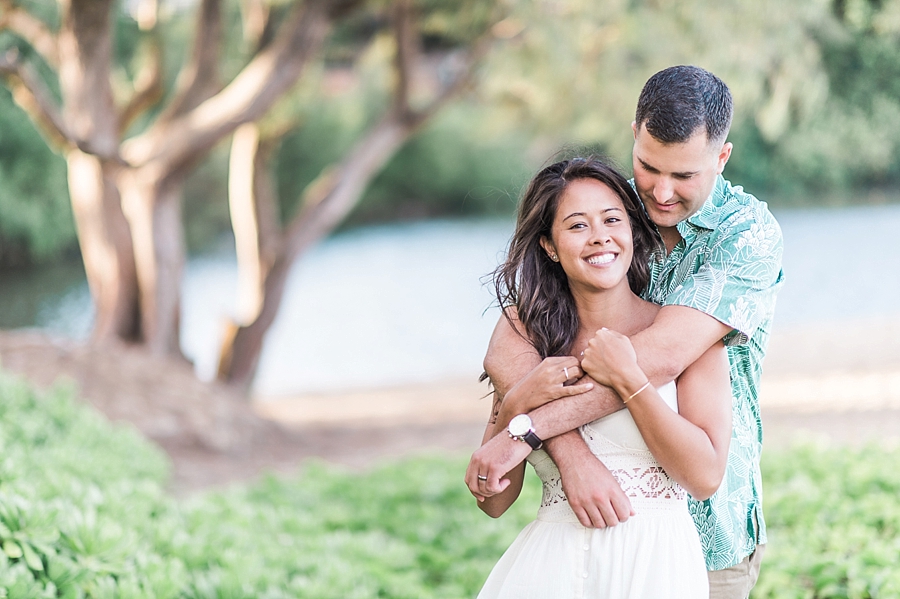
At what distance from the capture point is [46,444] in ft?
15.8

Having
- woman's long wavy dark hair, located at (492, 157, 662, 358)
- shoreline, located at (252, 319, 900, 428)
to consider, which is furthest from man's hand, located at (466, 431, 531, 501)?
shoreline, located at (252, 319, 900, 428)

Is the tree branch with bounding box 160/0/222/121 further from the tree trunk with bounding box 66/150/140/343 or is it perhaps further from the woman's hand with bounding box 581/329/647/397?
the woman's hand with bounding box 581/329/647/397

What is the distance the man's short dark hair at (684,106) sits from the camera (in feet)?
6.26

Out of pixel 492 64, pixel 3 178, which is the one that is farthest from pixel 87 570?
pixel 3 178

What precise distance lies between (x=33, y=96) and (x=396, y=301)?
59.6 feet

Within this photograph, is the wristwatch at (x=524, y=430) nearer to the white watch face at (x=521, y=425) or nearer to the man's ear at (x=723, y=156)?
the white watch face at (x=521, y=425)

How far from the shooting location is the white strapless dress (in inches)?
72.7

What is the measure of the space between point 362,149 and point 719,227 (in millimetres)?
8829

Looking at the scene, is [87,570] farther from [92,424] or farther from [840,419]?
[840,419]

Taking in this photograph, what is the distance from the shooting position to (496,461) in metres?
1.89

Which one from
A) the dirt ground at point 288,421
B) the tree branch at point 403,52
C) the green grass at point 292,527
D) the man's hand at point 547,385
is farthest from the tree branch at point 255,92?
the man's hand at point 547,385

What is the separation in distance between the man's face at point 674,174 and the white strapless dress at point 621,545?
401 mm

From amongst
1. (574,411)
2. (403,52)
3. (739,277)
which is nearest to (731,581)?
(574,411)

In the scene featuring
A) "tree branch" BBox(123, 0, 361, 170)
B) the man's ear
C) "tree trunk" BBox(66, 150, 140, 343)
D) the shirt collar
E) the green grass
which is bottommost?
the green grass
